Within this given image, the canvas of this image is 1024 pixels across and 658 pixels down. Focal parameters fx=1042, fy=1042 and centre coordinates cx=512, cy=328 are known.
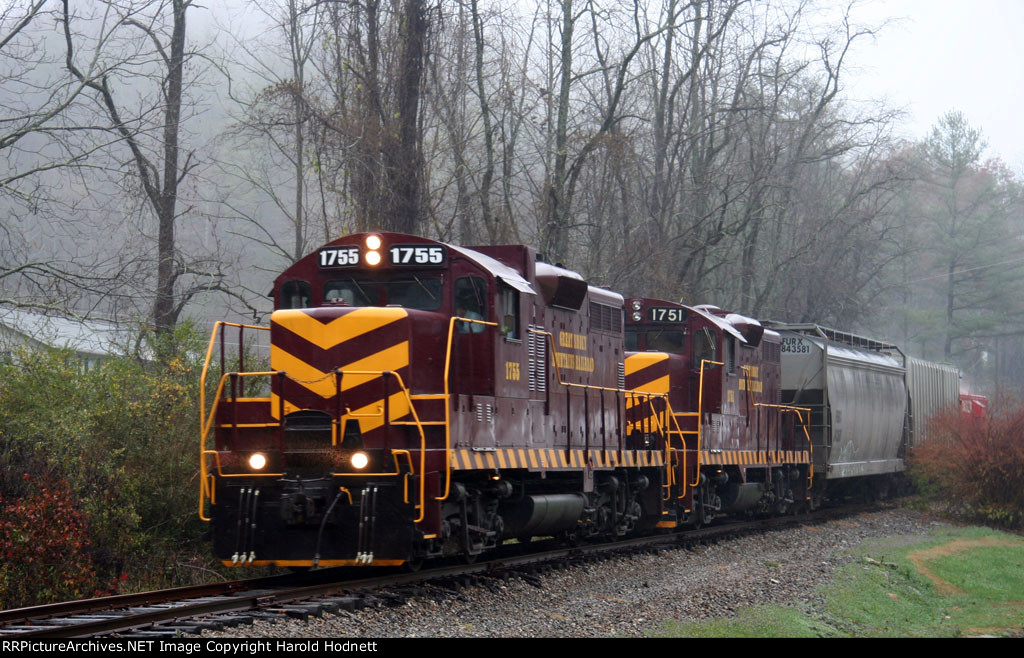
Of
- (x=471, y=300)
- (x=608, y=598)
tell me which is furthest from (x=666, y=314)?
(x=608, y=598)

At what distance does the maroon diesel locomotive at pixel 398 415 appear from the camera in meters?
10.1

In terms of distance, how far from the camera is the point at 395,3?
65.2 feet

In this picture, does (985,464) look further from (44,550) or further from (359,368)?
(44,550)

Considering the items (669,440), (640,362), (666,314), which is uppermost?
(666,314)

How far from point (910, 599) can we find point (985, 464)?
11177mm

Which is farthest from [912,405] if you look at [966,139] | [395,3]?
[966,139]

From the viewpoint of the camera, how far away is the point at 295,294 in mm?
11750

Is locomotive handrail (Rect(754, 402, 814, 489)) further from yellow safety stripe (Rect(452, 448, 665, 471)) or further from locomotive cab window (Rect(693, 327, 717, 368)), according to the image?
yellow safety stripe (Rect(452, 448, 665, 471))

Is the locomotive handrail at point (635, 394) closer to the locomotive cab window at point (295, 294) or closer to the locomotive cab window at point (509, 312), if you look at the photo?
the locomotive cab window at point (509, 312)

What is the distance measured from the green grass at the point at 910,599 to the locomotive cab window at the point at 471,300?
3755 millimetres

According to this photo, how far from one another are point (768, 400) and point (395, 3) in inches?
432

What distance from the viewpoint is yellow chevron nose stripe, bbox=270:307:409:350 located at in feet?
35.1

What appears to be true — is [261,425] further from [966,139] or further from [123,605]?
[966,139]

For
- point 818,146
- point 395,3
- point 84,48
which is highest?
point 818,146
